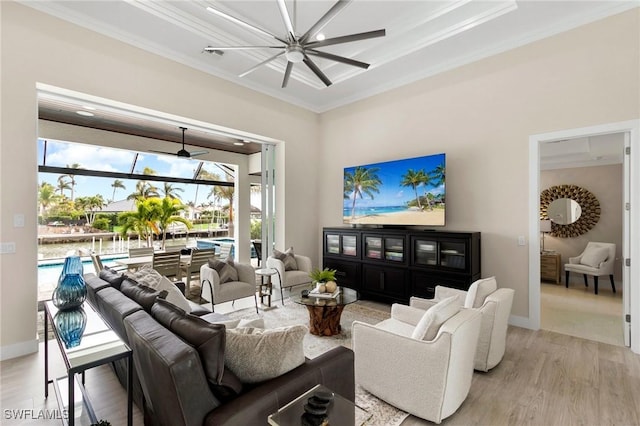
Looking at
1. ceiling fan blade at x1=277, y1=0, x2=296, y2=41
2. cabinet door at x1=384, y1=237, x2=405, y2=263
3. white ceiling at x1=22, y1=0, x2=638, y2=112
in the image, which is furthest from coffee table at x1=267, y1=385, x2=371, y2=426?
cabinet door at x1=384, y1=237, x2=405, y2=263

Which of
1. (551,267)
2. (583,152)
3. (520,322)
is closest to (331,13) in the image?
(520,322)

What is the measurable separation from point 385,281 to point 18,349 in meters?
4.42

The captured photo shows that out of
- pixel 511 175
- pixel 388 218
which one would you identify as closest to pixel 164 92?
pixel 388 218

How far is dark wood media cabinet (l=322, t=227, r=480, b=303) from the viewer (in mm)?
3938

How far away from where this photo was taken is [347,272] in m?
5.12

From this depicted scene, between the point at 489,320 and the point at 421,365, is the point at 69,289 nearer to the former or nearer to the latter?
the point at 421,365

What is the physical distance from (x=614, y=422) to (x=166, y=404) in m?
2.86

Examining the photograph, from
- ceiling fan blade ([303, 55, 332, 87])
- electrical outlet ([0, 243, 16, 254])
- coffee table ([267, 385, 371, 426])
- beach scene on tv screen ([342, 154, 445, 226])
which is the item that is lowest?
coffee table ([267, 385, 371, 426])

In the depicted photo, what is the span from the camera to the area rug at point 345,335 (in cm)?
208

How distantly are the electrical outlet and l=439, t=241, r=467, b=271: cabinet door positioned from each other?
16.2 feet

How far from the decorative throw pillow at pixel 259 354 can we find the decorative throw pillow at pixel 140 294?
778 mm

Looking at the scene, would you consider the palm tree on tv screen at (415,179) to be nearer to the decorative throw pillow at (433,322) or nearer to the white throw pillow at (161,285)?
the decorative throw pillow at (433,322)

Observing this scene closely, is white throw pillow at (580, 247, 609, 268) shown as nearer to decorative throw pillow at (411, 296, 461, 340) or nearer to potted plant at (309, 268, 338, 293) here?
potted plant at (309, 268, 338, 293)

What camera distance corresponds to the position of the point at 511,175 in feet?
12.8
